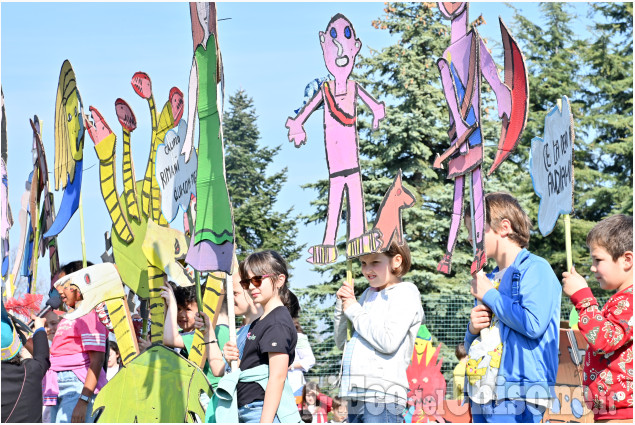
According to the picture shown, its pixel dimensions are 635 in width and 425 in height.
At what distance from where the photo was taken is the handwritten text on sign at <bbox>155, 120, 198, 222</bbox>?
15.4 ft

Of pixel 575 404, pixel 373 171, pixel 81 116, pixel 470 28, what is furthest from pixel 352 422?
pixel 373 171

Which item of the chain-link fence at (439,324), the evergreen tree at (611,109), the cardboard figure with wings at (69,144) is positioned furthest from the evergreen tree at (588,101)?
the cardboard figure with wings at (69,144)

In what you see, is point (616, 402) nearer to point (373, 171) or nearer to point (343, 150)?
point (343, 150)

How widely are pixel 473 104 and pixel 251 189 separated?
48.6 ft

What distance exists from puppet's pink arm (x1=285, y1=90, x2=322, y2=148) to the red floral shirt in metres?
1.94

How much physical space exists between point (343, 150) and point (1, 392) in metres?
2.19

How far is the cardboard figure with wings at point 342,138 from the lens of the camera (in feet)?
15.0

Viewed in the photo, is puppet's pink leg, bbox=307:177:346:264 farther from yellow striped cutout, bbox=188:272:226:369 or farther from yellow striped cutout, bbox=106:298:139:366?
yellow striped cutout, bbox=106:298:139:366

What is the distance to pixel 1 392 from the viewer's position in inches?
175

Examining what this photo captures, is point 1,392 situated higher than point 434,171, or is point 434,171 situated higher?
point 434,171

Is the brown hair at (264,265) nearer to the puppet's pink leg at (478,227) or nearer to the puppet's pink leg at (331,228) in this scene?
the puppet's pink leg at (331,228)

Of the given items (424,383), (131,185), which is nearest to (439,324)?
(424,383)

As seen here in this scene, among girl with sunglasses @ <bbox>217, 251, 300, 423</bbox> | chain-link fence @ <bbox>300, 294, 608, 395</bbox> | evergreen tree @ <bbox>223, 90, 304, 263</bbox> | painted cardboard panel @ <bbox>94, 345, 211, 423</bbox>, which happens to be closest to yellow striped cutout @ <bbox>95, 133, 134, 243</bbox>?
painted cardboard panel @ <bbox>94, 345, 211, 423</bbox>

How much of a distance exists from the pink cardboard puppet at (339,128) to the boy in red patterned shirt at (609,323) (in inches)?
49.5
